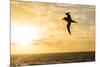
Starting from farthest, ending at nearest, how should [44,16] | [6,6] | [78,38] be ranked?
[78,38]
[44,16]
[6,6]

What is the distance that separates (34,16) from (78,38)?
644 millimetres

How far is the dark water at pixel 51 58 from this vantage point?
2168 millimetres

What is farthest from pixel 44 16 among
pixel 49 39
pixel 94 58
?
pixel 94 58

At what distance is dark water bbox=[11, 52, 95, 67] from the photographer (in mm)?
2168

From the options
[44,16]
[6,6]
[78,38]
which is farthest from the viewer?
[78,38]

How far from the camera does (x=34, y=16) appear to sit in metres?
2.24

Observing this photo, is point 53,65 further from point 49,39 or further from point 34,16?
point 34,16

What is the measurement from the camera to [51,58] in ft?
7.54

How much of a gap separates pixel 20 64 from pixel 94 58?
99cm
